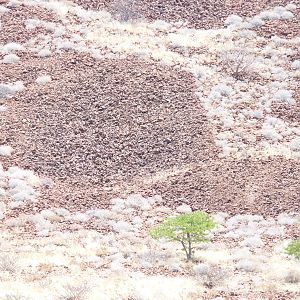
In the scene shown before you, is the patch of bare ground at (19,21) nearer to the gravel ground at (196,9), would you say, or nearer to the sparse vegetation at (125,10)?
the gravel ground at (196,9)

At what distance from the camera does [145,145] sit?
30953mm

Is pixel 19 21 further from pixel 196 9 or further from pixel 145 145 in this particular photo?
pixel 145 145

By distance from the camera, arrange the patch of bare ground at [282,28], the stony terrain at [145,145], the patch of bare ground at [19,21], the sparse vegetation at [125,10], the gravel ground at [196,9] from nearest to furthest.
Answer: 1. the stony terrain at [145,145]
2. the patch of bare ground at [19,21]
3. the patch of bare ground at [282,28]
4. the sparse vegetation at [125,10]
5. the gravel ground at [196,9]

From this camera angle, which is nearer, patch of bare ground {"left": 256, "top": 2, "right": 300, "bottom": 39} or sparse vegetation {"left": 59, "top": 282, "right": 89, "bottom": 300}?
sparse vegetation {"left": 59, "top": 282, "right": 89, "bottom": 300}

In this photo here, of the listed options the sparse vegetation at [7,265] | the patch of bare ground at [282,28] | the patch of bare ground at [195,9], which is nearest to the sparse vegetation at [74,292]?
the sparse vegetation at [7,265]

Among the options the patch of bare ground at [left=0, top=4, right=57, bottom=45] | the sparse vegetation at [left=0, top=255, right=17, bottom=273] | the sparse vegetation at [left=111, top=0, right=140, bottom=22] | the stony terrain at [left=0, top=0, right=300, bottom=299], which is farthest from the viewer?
the sparse vegetation at [left=111, top=0, right=140, bottom=22]

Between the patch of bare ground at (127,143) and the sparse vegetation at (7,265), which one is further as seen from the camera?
the patch of bare ground at (127,143)

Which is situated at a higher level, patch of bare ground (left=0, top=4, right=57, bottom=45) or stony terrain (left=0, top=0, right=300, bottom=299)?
patch of bare ground (left=0, top=4, right=57, bottom=45)

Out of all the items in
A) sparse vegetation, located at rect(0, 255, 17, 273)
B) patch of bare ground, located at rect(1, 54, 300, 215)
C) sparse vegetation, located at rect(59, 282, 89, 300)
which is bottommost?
sparse vegetation, located at rect(59, 282, 89, 300)

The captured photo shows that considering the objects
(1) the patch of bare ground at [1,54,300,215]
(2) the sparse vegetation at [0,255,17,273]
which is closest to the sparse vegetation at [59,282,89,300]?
(2) the sparse vegetation at [0,255,17,273]

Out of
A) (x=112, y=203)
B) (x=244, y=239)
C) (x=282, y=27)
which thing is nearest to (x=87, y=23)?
(x=282, y=27)

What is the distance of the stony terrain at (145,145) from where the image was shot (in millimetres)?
20219

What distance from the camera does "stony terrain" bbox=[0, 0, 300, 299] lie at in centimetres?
2022

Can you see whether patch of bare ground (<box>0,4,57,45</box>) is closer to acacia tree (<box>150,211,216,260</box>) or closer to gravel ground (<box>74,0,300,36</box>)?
gravel ground (<box>74,0,300,36</box>)
